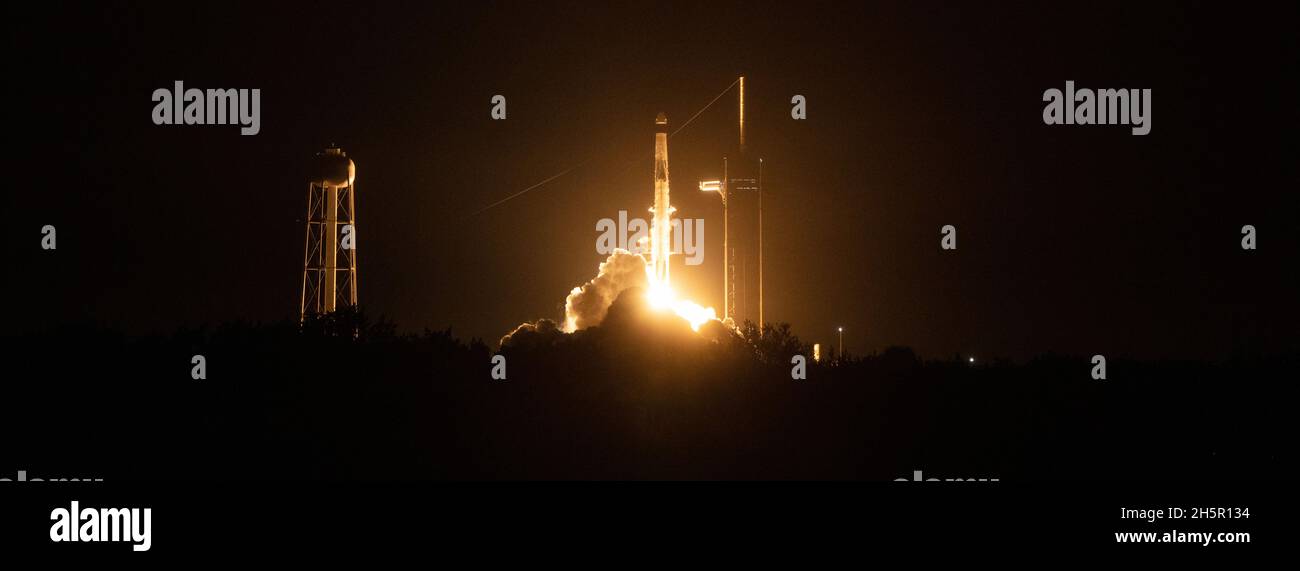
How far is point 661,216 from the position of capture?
73.0 m

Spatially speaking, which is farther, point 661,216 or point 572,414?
point 661,216

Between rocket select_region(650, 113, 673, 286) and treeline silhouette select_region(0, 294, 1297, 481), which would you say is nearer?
treeline silhouette select_region(0, 294, 1297, 481)

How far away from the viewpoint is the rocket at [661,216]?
7300cm

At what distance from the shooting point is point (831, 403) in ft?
155

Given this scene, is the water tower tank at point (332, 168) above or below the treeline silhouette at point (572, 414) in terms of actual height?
above

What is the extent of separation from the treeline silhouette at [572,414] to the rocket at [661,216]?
18836mm

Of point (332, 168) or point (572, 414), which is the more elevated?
point (332, 168)

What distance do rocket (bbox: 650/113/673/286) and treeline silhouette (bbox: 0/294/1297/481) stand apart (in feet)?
61.8

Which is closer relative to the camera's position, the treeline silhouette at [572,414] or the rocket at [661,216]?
the treeline silhouette at [572,414]

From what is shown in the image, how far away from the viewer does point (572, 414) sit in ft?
140

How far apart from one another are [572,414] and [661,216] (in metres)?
31.5

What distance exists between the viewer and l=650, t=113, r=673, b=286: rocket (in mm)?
73000
